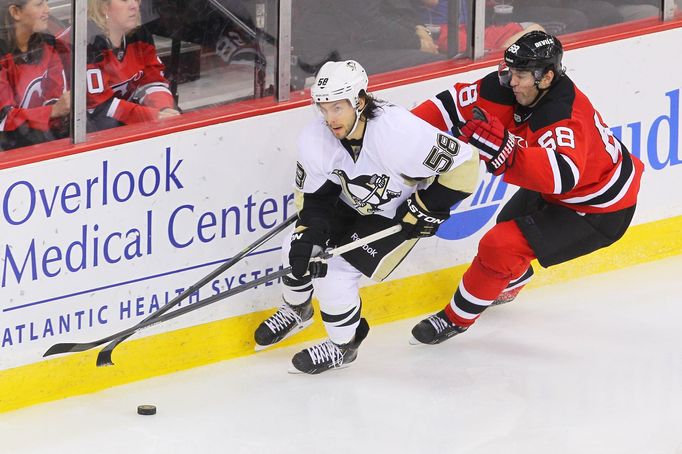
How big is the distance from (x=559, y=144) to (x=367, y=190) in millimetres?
561

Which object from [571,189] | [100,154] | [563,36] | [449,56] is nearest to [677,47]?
[563,36]

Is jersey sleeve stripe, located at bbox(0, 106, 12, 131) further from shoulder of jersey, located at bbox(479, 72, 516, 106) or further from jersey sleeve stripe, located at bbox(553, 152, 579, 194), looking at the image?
jersey sleeve stripe, located at bbox(553, 152, 579, 194)

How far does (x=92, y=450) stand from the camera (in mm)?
4148

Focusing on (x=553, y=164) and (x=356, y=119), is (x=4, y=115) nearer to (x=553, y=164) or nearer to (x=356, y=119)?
(x=356, y=119)

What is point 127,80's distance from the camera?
4.59 metres

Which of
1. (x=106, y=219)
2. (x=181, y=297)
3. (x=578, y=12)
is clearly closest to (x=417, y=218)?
(x=181, y=297)

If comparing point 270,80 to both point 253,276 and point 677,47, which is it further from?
point 677,47

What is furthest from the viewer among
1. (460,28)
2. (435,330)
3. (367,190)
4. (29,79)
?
(460,28)

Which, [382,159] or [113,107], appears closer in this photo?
[382,159]

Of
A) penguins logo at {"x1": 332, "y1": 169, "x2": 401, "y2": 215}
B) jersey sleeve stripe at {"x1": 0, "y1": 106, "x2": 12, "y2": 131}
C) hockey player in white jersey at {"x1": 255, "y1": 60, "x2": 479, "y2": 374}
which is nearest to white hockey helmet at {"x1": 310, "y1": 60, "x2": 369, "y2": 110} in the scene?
hockey player in white jersey at {"x1": 255, "y1": 60, "x2": 479, "y2": 374}

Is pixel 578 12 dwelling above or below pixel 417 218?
above

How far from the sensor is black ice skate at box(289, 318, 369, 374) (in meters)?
4.69

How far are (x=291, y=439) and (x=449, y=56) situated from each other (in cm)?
158

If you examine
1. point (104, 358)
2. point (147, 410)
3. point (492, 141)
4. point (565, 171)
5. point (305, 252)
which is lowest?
point (147, 410)
